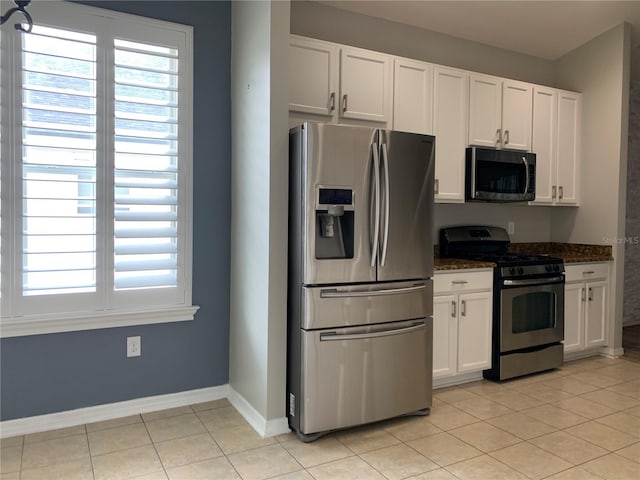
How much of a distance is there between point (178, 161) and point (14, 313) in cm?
121

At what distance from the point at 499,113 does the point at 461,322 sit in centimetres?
174

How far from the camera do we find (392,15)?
3.74m

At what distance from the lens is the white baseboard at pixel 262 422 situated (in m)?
2.72

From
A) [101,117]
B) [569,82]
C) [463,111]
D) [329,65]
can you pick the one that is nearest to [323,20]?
[329,65]

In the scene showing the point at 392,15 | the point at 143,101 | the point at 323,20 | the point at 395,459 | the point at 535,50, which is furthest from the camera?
the point at 535,50

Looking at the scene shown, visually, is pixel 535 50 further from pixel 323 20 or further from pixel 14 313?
pixel 14 313

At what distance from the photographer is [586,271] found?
165 inches

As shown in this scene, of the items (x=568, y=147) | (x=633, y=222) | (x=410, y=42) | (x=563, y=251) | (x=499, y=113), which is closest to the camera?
(x=410, y=42)

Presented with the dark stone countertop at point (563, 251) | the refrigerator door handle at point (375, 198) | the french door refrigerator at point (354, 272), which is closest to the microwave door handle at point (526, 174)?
the dark stone countertop at point (563, 251)

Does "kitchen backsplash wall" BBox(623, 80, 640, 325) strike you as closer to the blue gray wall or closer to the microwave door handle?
the microwave door handle

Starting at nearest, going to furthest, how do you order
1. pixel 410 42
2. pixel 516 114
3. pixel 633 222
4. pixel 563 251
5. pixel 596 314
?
1. pixel 410 42
2. pixel 516 114
3. pixel 596 314
4. pixel 563 251
5. pixel 633 222

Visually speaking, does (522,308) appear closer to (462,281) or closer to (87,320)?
(462,281)

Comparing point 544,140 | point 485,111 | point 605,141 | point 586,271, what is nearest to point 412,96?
point 485,111

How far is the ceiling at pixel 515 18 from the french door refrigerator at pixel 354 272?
4.50 feet
